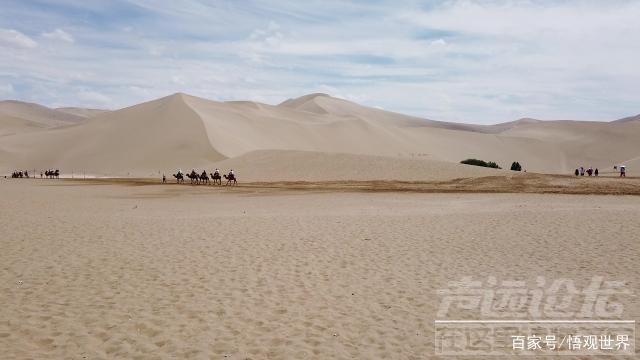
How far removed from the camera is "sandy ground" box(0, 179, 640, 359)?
7348 millimetres

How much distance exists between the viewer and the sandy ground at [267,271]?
7.35 m

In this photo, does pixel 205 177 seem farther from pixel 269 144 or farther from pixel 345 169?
pixel 269 144

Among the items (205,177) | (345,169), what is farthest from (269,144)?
(205,177)

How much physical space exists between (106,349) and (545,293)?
277 inches

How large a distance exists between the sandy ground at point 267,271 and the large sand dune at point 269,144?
2988 cm

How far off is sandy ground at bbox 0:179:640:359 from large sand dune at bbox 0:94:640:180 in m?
29.9

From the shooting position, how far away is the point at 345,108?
632 feet

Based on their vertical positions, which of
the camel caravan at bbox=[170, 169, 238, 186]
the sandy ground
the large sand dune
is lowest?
the sandy ground

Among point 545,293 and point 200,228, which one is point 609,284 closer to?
point 545,293

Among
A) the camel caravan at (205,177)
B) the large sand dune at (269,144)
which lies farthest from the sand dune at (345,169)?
the camel caravan at (205,177)

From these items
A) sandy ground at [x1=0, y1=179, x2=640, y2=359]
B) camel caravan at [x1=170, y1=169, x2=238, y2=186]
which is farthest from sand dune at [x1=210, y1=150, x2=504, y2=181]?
sandy ground at [x1=0, y1=179, x2=640, y2=359]

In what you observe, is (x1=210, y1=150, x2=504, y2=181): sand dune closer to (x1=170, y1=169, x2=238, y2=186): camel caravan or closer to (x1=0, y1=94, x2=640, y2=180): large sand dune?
(x1=0, y1=94, x2=640, y2=180): large sand dune

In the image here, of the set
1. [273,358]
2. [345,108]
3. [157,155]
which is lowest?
[273,358]

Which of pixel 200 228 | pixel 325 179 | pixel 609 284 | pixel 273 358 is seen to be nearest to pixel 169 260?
pixel 200 228
